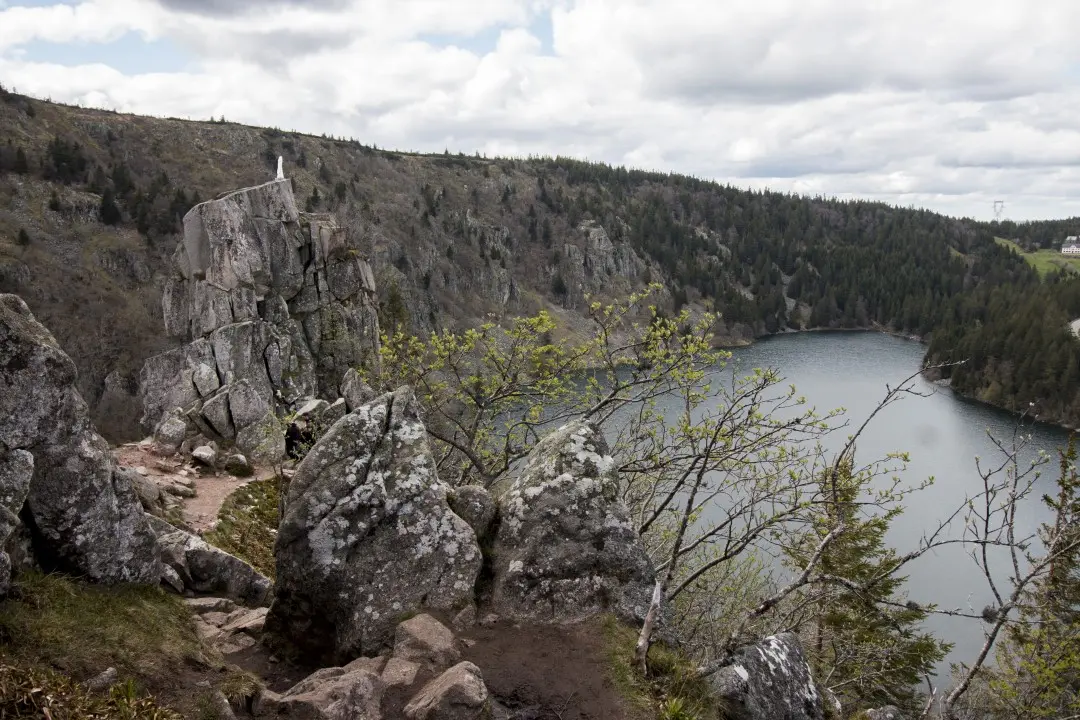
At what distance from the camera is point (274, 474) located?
24734mm

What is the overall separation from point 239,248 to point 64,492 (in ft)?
104

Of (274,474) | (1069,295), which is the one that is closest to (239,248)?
(274,474)

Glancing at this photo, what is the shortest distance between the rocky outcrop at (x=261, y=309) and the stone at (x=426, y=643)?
74.5 feet

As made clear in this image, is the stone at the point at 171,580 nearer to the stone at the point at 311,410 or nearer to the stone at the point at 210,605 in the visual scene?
the stone at the point at 210,605

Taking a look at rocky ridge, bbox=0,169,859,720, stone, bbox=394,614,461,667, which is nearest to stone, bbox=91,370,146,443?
rocky ridge, bbox=0,169,859,720

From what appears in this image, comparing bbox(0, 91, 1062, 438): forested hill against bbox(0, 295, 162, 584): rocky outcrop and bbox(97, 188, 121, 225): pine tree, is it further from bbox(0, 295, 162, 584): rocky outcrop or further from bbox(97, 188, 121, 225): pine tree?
bbox(0, 295, 162, 584): rocky outcrop

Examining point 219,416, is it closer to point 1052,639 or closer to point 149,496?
point 149,496

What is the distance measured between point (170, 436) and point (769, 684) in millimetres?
22999

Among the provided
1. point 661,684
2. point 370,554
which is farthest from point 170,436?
point 661,684

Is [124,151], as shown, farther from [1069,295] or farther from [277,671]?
[1069,295]

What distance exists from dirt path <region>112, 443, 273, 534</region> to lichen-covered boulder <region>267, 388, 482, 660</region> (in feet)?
28.4

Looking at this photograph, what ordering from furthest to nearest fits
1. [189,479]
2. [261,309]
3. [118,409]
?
[118,409]
[261,309]
[189,479]

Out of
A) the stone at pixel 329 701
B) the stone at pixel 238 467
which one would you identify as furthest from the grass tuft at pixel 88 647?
the stone at pixel 238 467

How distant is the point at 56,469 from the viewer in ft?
28.5
